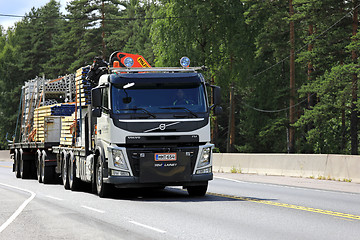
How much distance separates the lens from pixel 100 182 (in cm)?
1725

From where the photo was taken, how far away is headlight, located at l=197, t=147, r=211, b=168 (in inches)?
645

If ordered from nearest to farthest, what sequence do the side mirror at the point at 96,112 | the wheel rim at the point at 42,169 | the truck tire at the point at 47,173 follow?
the side mirror at the point at 96,112 < the truck tire at the point at 47,173 < the wheel rim at the point at 42,169

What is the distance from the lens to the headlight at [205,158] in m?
16.4

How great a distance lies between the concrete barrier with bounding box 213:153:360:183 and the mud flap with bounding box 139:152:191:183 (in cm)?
900

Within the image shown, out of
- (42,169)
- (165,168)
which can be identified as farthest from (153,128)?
(42,169)

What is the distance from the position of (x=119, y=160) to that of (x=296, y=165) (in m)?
12.6

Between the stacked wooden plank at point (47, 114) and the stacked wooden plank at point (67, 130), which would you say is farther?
the stacked wooden plank at point (47, 114)

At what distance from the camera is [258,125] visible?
6531 cm

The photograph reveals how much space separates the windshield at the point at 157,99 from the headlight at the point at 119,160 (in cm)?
91

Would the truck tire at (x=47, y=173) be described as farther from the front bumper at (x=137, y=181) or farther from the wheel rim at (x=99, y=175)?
the front bumper at (x=137, y=181)

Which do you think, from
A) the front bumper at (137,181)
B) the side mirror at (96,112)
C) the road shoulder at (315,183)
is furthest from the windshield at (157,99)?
the road shoulder at (315,183)

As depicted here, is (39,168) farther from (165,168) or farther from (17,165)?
(165,168)

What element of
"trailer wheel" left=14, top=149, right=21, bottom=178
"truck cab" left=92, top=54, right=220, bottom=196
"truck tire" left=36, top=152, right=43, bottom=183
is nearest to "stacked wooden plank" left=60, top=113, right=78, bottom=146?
"truck tire" left=36, top=152, right=43, bottom=183

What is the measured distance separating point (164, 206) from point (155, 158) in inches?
57.7
